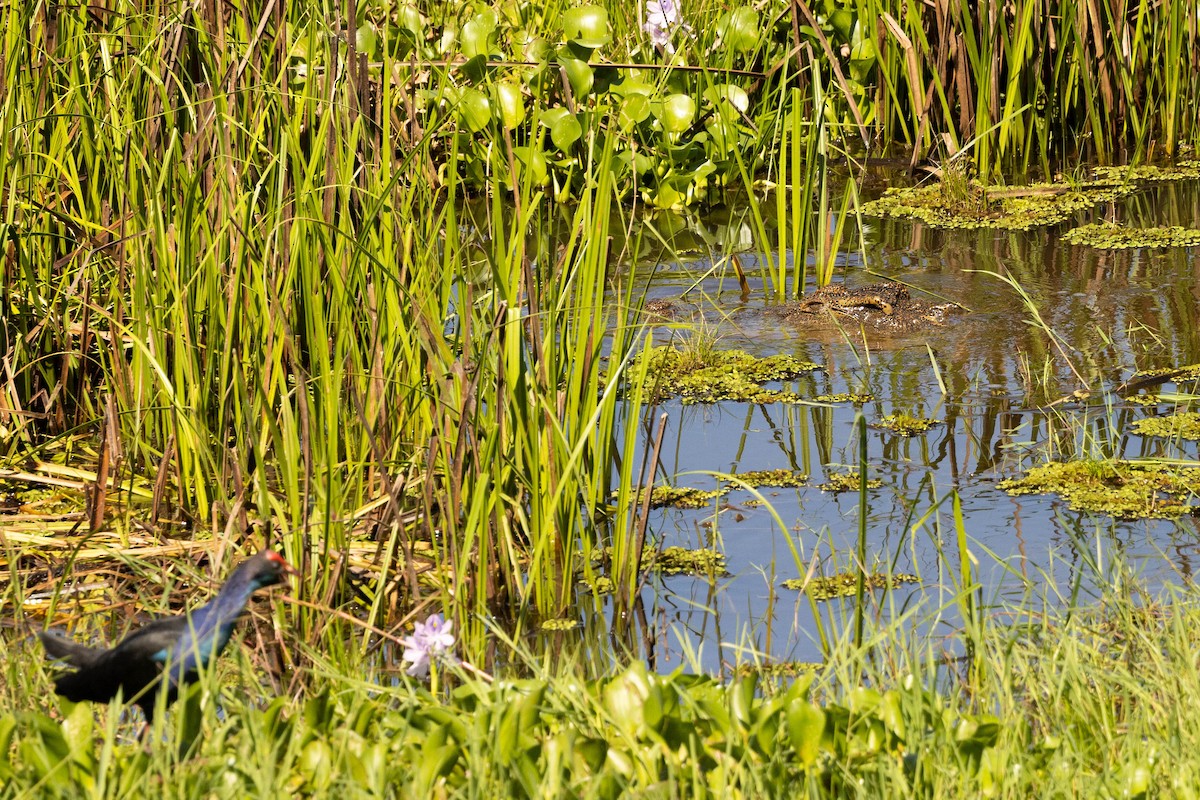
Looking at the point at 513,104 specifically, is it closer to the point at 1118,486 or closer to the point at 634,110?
the point at 634,110

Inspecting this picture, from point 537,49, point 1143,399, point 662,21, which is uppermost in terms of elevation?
point 662,21

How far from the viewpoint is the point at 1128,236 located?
19.0ft

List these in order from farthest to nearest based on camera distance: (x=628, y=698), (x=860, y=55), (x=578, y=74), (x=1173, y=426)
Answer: (x=860, y=55) < (x=578, y=74) < (x=1173, y=426) < (x=628, y=698)

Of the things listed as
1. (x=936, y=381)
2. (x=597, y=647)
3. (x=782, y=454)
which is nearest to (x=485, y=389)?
(x=597, y=647)

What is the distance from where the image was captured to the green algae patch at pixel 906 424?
4.10 meters

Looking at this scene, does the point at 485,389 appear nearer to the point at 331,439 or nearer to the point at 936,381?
the point at 331,439

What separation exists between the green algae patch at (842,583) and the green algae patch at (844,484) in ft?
1.59

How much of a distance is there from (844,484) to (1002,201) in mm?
2925

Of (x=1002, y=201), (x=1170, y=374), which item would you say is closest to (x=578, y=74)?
(x=1002, y=201)

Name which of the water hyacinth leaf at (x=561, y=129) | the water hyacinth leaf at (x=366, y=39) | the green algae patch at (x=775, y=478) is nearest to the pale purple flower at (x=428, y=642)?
the green algae patch at (x=775, y=478)

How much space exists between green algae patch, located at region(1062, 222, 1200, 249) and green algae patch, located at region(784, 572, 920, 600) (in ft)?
9.62

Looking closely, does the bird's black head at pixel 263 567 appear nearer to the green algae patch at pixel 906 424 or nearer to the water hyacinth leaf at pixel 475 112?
the green algae patch at pixel 906 424

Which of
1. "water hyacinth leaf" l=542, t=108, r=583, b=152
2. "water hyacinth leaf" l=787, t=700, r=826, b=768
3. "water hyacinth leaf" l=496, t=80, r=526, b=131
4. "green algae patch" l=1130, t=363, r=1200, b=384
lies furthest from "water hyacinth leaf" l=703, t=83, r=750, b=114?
"water hyacinth leaf" l=787, t=700, r=826, b=768

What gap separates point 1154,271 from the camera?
214 inches
